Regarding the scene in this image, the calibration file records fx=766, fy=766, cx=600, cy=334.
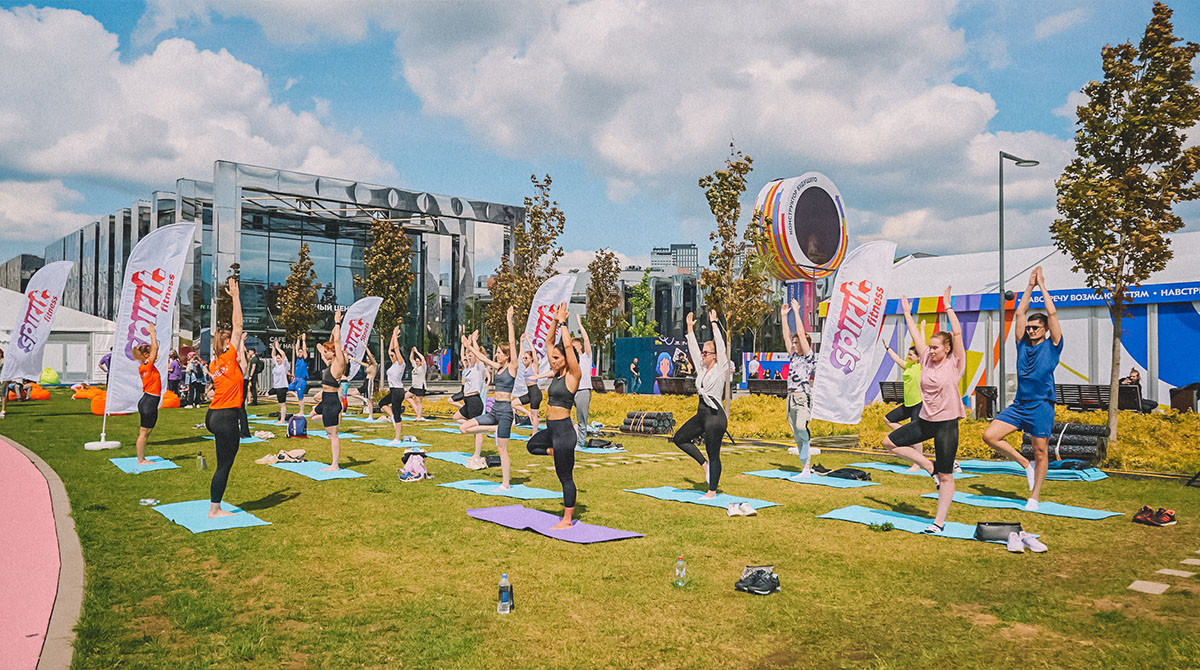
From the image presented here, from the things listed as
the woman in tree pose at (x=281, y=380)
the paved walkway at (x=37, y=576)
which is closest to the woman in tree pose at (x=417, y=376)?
the woman in tree pose at (x=281, y=380)

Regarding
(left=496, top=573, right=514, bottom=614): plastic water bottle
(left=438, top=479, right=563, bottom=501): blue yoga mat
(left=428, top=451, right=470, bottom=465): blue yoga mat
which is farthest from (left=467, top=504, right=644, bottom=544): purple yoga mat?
(left=428, top=451, right=470, bottom=465): blue yoga mat

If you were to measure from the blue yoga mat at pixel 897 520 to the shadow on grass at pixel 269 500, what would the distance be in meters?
6.70

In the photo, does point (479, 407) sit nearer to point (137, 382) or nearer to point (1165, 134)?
point (137, 382)

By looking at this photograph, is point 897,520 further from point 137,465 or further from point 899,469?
point 137,465

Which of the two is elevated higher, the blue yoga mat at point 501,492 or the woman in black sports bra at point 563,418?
the woman in black sports bra at point 563,418

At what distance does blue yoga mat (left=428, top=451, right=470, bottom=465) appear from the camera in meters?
13.9

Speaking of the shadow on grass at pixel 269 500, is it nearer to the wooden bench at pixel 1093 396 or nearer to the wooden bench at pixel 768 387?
the wooden bench at pixel 1093 396

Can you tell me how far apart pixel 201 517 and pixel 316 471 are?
3842 mm

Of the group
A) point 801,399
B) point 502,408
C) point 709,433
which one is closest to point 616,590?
point 709,433

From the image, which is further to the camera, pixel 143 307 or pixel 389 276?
pixel 389 276

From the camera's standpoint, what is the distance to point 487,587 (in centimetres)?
604

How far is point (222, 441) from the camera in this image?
27.9 ft

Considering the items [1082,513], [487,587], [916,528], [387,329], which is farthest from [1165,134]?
[387,329]

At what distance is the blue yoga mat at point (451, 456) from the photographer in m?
13.9
